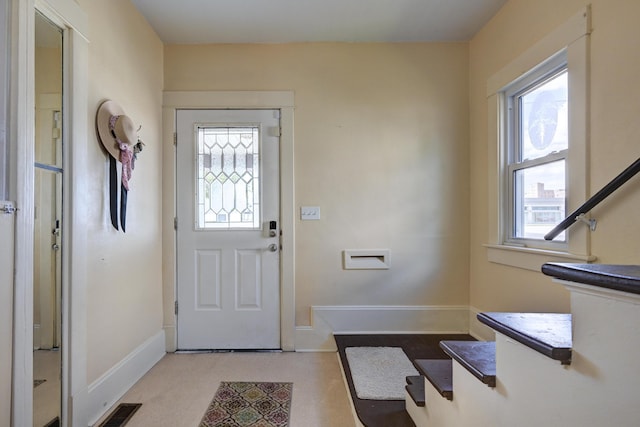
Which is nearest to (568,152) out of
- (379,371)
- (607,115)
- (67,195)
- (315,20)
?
(607,115)

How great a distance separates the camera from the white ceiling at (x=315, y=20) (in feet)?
6.85

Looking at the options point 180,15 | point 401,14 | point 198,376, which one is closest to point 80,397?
point 198,376

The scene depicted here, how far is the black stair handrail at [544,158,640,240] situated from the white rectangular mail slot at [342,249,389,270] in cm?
121

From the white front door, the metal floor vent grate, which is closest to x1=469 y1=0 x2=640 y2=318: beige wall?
the white front door

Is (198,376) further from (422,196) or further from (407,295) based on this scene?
(422,196)

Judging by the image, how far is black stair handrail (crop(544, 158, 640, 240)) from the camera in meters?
1.23

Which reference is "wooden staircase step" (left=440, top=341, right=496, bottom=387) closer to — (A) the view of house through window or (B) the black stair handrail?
(B) the black stair handrail

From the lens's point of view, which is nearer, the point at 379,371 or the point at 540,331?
the point at 540,331

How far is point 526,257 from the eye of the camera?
1894mm

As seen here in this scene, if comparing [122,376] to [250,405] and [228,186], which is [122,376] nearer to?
[250,405]

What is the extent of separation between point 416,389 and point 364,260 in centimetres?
114

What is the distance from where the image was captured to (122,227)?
1.89 meters

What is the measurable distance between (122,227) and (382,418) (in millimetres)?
1884

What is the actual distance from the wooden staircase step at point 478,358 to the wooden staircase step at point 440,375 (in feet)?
0.49
